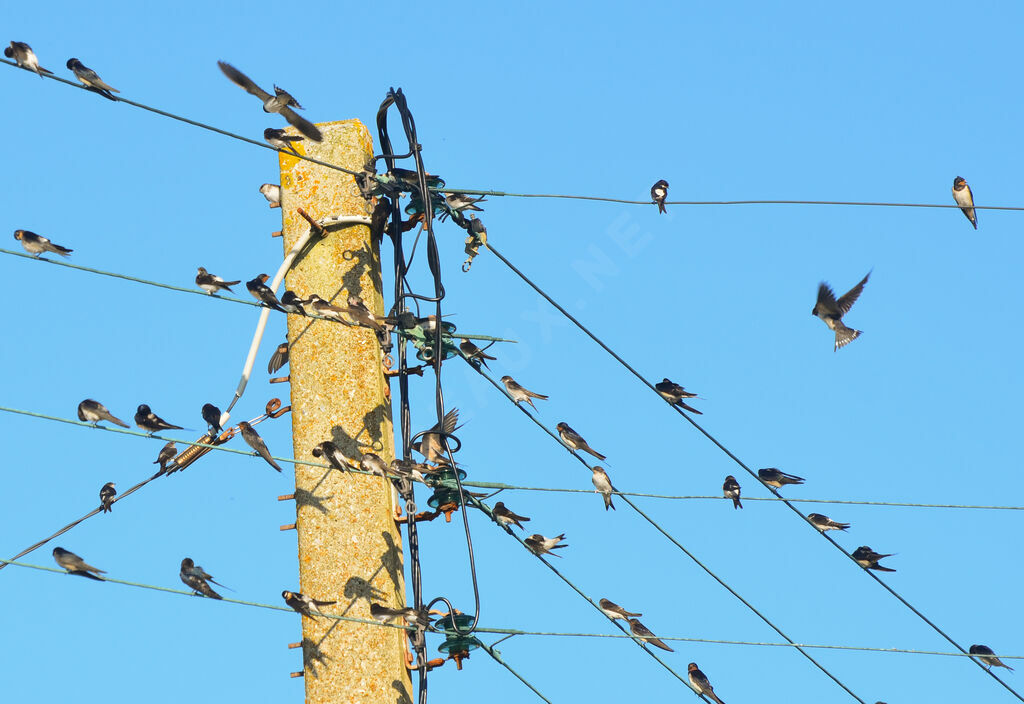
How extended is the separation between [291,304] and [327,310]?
0.23 m

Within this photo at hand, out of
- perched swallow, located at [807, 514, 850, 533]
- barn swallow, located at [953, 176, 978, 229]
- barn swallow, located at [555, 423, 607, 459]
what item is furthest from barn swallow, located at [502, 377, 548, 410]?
barn swallow, located at [953, 176, 978, 229]

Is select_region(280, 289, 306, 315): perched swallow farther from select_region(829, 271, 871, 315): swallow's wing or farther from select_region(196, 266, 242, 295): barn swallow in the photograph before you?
select_region(829, 271, 871, 315): swallow's wing

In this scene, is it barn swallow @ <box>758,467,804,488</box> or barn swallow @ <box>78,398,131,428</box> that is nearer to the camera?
barn swallow @ <box>78,398,131,428</box>

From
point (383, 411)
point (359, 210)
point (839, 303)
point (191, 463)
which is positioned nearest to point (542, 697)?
point (383, 411)

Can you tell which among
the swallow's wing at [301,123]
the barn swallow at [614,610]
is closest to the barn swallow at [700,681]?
the barn swallow at [614,610]

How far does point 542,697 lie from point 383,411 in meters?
2.04

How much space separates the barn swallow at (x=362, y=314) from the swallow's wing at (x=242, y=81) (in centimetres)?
200

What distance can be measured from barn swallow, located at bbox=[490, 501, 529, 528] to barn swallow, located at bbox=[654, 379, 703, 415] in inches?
56.8

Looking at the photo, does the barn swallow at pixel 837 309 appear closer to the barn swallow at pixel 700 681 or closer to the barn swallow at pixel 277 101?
the barn swallow at pixel 700 681

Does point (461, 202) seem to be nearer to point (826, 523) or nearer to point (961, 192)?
point (826, 523)

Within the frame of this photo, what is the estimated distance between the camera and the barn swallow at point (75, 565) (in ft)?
27.2

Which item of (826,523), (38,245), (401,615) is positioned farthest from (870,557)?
(38,245)

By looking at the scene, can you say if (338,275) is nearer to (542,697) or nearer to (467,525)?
(467,525)

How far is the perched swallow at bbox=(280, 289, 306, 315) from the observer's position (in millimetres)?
8500
